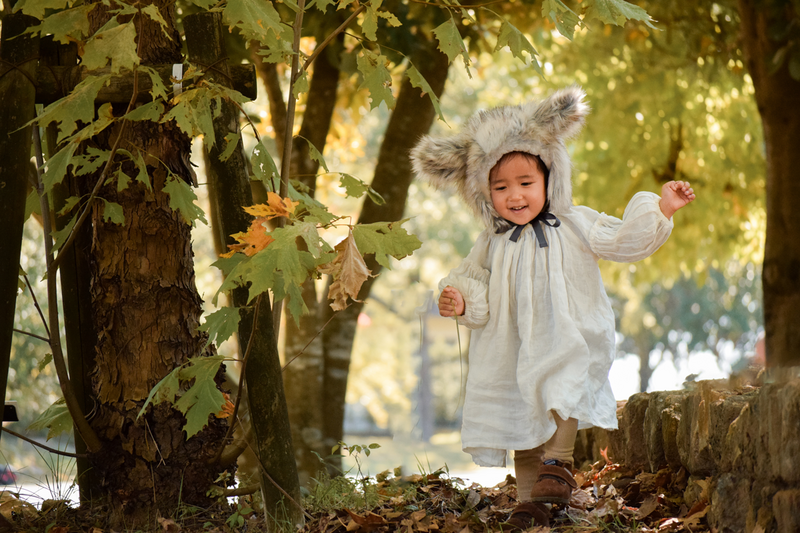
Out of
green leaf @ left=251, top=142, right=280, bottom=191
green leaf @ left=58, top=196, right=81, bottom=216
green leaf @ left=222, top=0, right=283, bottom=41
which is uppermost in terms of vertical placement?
green leaf @ left=222, top=0, right=283, bottom=41

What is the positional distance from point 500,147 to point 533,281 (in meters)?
0.55

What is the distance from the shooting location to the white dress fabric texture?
2740 mm

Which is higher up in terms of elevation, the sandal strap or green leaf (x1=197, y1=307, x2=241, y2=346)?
green leaf (x1=197, y1=307, x2=241, y2=346)

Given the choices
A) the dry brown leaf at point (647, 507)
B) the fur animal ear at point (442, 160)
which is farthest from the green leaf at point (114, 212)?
the dry brown leaf at point (647, 507)

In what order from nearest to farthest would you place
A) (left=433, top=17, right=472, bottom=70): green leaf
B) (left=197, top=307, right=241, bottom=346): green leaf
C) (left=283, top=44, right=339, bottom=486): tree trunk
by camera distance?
(left=197, top=307, right=241, bottom=346): green leaf < (left=433, top=17, right=472, bottom=70): green leaf < (left=283, top=44, right=339, bottom=486): tree trunk

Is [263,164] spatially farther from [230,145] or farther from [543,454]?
[543,454]

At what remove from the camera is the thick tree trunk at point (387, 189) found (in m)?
4.94

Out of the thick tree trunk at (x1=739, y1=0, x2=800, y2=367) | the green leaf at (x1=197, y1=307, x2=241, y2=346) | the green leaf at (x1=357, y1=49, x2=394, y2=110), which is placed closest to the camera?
the green leaf at (x1=197, y1=307, x2=241, y2=346)

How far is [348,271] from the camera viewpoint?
2133mm

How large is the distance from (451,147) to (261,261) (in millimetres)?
1383

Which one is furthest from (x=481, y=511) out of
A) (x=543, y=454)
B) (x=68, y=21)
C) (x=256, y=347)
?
(x=68, y=21)

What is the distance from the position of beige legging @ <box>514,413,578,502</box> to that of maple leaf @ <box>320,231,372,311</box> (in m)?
1.07

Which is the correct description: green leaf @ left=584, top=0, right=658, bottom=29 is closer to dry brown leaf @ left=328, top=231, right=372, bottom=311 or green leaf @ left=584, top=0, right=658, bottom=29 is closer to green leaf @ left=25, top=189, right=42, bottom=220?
dry brown leaf @ left=328, top=231, right=372, bottom=311

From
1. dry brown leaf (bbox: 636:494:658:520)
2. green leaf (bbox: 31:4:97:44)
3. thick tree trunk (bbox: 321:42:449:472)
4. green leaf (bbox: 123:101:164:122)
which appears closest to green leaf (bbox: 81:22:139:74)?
green leaf (bbox: 31:4:97:44)
